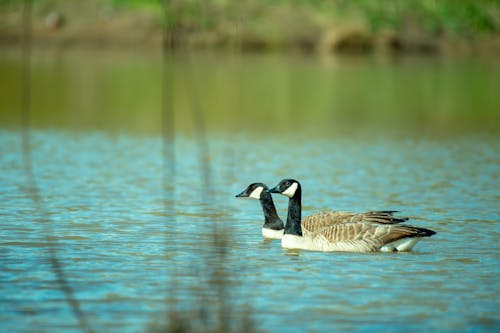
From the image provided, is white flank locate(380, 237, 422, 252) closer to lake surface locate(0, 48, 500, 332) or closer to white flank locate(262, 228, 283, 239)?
lake surface locate(0, 48, 500, 332)

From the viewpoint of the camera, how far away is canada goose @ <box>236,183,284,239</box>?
460 inches

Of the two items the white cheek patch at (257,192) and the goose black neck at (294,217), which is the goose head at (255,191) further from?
the goose black neck at (294,217)

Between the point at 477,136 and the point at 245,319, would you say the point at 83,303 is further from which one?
the point at 477,136

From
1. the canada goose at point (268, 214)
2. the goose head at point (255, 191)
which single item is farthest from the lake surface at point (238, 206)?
the goose head at point (255, 191)

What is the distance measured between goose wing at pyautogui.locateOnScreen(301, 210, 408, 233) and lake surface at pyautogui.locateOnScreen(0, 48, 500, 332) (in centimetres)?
42

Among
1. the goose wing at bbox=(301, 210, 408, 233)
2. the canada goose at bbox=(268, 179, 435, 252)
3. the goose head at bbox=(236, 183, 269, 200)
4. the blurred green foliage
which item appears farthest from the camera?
the blurred green foliage

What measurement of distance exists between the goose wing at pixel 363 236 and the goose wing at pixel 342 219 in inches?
8.9

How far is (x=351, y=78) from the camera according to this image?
122ft

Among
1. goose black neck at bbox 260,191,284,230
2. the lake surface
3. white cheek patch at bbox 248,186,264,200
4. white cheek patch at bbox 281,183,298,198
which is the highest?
white cheek patch at bbox 281,183,298,198

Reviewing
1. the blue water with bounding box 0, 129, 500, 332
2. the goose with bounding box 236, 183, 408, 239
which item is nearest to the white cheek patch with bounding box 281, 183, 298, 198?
the goose with bounding box 236, 183, 408, 239

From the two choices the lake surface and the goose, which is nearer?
the lake surface

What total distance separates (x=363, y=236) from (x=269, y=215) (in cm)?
148

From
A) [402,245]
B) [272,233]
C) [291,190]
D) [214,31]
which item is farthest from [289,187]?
[214,31]

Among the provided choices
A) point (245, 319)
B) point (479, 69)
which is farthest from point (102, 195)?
point (479, 69)
